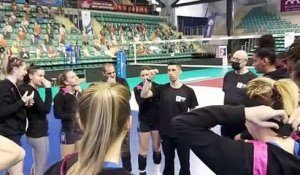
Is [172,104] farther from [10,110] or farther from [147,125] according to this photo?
[10,110]

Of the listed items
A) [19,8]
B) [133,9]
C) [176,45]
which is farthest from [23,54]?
[133,9]

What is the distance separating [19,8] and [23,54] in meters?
5.21

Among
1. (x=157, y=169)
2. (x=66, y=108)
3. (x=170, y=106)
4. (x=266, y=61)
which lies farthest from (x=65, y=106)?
(x=266, y=61)

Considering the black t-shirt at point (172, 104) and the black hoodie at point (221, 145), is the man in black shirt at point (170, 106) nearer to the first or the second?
→ the black t-shirt at point (172, 104)

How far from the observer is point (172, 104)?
4555 millimetres

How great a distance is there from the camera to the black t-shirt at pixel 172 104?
4.55 meters

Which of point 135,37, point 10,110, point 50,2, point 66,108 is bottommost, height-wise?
point 66,108

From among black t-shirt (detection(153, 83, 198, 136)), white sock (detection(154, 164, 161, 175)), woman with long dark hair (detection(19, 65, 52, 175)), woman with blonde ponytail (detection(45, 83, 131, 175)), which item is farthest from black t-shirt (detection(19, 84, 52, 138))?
woman with blonde ponytail (detection(45, 83, 131, 175))

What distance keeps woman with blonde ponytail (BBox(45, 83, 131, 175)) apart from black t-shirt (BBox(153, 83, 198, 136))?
3.01 metres

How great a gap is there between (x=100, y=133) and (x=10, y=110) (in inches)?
107

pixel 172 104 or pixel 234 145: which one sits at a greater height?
pixel 234 145

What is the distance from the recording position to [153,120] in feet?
16.1

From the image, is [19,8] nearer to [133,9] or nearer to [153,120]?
[133,9]

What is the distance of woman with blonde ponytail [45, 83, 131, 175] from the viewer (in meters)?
1.40
